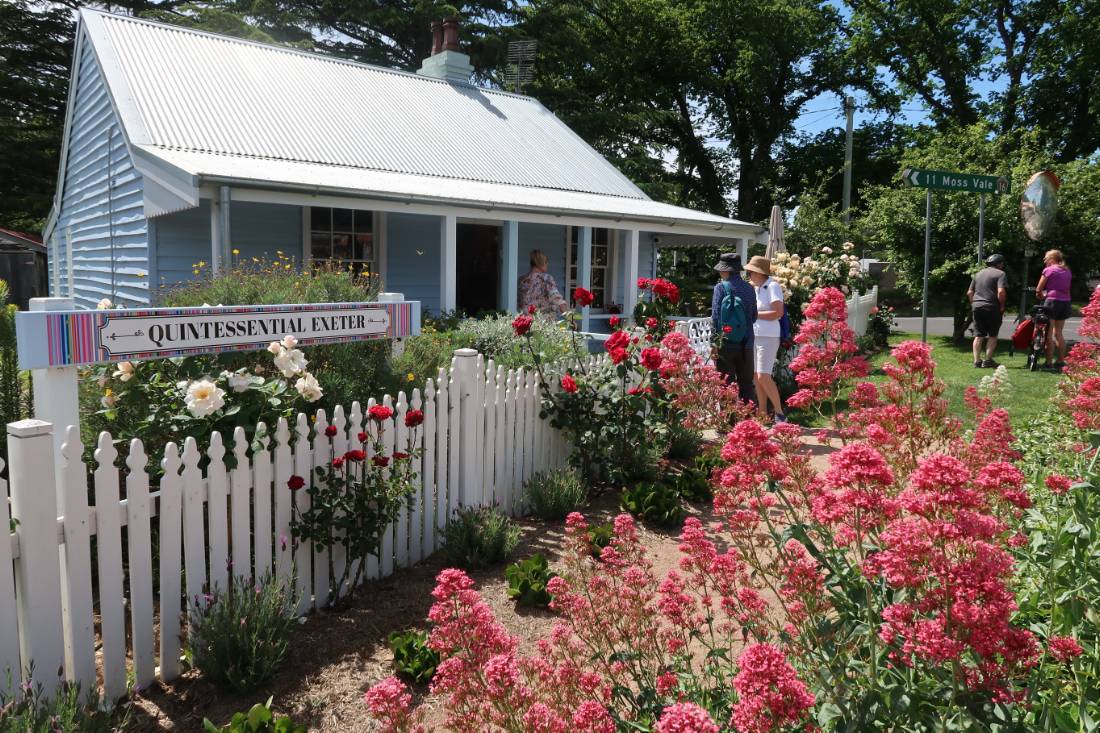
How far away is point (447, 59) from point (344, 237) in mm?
7019

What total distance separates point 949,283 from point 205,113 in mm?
12655

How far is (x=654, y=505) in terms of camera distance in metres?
4.86

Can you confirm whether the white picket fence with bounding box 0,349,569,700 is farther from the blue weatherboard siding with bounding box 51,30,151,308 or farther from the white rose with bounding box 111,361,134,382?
the blue weatherboard siding with bounding box 51,30,151,308

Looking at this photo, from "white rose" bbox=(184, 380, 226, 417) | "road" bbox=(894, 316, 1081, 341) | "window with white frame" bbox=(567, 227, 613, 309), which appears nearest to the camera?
"white rose" bbox=(184, 380, 226, 417)

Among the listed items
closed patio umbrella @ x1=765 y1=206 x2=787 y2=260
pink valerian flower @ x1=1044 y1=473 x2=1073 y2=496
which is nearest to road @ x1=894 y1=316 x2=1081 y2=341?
closed patio umbrella @ x1=765 y1=206 x2=787 y2=260

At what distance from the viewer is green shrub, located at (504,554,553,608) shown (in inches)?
146

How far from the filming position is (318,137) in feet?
39.2

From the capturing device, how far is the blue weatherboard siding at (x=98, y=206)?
10539 millimetres

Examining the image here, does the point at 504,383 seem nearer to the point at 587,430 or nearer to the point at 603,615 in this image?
the point at 587,430

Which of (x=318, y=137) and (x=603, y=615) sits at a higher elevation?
(x=318, y=137)

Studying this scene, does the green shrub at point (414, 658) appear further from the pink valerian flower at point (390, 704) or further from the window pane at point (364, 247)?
the window pane at point (364, 247)

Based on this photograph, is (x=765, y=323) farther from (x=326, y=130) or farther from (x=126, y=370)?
(x=326, y=130)

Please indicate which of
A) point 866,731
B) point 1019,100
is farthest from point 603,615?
point 1019,100

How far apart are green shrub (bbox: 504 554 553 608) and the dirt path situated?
55 millimetres
